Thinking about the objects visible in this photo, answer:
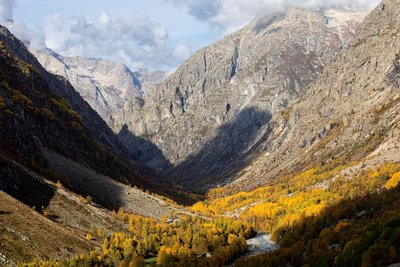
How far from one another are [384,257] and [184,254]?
6743 centimetres

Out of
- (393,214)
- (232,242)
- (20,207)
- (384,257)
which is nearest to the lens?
(384,257)

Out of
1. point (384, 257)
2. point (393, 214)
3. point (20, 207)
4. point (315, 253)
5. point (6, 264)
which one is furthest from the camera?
point (393, 214)

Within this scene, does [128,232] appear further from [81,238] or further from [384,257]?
[384,257]

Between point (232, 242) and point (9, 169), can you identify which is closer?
point (9, 169)

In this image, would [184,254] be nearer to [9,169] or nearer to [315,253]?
[315,253]

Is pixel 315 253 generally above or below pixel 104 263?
above

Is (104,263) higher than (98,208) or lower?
lower

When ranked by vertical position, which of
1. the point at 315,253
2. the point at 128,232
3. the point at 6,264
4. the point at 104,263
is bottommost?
the point at 6,264

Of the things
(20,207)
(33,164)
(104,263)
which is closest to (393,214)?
(104,263)

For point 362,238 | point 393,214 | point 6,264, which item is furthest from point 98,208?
point 393,214

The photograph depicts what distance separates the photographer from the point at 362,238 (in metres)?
145

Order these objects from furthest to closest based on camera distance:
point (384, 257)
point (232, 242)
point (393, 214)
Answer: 1. point (232, 242)
2. point (393, 214)
3. point (384, 257)

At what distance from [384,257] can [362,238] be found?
19.9 meters

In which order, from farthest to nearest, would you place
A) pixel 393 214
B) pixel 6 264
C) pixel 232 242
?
1. pixel 232 242
2. pixel 393 214
3. pixel 6 264
